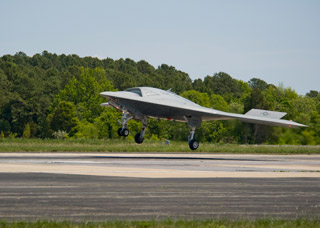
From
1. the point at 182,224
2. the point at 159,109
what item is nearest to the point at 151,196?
the point at 182,224

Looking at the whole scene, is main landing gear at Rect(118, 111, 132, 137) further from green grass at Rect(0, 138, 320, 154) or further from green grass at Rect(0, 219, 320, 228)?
green grass at Rect(0, 219, 320, 228)

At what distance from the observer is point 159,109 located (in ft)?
127

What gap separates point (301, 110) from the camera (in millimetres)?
52594

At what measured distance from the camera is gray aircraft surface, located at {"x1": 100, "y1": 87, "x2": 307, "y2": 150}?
37.4 meters

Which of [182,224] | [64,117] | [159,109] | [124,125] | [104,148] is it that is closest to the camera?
[182,224]

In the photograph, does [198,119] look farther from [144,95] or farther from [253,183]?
[253,183]

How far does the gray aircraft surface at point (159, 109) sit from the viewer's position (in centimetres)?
3744

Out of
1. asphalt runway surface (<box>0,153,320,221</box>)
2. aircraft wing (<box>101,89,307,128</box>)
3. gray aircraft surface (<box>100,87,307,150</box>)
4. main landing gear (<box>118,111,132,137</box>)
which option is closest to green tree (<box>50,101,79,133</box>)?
gray aircraft surface (<box>100,87,307,150</box>)

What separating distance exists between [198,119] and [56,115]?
85.8 metres

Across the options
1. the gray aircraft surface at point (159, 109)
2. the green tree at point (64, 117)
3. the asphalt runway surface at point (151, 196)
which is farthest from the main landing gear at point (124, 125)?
the green tree at point (64, 117)

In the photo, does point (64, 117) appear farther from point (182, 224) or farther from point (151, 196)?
point (182, 224)

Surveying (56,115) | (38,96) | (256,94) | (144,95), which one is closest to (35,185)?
(144,95)

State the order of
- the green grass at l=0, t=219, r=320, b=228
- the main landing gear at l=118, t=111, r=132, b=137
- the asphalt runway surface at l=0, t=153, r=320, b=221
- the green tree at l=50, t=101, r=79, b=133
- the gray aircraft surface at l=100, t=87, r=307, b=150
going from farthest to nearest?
1. the green tree at l=50, t=101, r=79, b=133
2. the gray aircraft surface at l=100, t=87, r=307, b=150
3. the main landing gear at l=118, t=111, r=132, b=137
4. the asphalt runway surface at l=0, t=153, r=320, b=221
5. the green grass at l=0, t=219, r=320, b=228

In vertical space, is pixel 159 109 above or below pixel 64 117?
above
